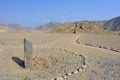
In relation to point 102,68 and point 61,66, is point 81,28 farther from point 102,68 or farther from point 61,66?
point 102,68

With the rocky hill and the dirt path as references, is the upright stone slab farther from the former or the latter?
the rocky hill

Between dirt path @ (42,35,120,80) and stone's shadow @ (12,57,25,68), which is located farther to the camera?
stone's shadow @ (12,57,25,68)

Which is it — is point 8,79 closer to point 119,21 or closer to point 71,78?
point 71,78

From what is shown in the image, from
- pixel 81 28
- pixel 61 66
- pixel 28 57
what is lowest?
pixel 61 66

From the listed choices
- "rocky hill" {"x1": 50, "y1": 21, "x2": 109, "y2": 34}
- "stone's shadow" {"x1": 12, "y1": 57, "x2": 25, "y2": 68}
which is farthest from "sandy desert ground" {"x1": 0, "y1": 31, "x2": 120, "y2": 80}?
"rocky hill" {"x1": 50, "y1": 21, "x2": 109, "y2": 34}

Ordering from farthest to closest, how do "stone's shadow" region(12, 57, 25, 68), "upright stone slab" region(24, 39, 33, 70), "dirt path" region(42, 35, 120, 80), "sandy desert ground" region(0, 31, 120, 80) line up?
"stone's shadow" region(12, 57, 25, 68), "upright stone slab" region(24, 39, 33, 70), "sandy desert ground" region(0, 31, 120, 80), "dirt path" region(42, 35, 120, 80)

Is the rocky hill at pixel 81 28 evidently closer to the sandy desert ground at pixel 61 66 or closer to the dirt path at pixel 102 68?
the sandy desert ground at pixel 61 66

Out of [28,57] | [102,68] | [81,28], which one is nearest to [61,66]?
[28,57]

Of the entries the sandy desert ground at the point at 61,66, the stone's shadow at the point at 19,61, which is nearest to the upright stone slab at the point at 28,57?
the sandy desert ground at the point at 61,66

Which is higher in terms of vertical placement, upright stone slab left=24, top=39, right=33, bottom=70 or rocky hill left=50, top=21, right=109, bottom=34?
rocky hill left=50, top=21, right=109, bottom=34

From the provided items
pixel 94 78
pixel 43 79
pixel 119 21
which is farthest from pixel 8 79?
pixel 119 21

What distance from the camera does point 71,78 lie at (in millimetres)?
9555

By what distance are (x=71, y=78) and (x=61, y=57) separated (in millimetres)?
4956

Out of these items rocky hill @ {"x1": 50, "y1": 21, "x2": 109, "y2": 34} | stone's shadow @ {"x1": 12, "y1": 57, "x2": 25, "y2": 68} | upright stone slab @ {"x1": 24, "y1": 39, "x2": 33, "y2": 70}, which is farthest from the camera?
rocky hill @ {"x1": 50, "y1": 21, "x2": 109, "y2": 34}
